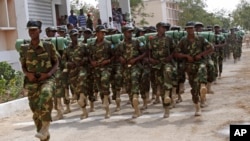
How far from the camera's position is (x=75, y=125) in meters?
8.31

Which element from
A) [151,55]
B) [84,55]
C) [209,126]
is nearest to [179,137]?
[209,126]

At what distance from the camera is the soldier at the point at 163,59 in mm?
8141

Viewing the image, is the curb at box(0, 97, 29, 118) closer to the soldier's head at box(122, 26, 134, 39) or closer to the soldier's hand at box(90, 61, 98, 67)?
the soldier's hand at box(90, 61, 98, 67)

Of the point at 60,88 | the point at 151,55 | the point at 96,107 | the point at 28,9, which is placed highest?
the point at 28,9

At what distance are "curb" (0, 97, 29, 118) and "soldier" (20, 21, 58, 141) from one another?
4.30m

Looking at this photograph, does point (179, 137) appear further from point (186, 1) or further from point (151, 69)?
point (186, 1)

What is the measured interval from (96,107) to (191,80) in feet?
9.78

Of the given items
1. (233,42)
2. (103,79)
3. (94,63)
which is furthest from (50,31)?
(233,42)

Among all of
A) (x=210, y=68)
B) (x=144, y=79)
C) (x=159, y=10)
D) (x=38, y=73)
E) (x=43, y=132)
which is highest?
(x=159, y=10)

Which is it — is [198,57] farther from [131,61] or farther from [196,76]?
[131,61]

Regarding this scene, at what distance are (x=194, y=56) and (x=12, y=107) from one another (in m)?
4.83

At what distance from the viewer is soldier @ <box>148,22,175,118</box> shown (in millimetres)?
8141

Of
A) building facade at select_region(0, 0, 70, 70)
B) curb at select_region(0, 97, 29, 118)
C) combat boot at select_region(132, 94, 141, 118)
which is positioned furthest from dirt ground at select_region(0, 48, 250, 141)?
building facade at select_region(0, 0, 70, 70)

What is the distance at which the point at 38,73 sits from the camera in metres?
6.17
